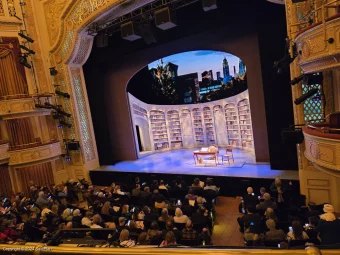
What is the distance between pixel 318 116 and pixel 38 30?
12.8 m

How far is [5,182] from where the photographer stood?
11859mm

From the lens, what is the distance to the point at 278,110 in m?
9.24

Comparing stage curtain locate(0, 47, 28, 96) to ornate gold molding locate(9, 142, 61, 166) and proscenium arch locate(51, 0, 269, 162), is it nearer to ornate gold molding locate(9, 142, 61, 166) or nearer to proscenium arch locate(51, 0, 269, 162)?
proscenium arch locate(51, 0, 269, 162)

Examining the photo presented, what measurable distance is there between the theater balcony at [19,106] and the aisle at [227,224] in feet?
29.4

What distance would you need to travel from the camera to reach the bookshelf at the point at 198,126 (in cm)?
1536

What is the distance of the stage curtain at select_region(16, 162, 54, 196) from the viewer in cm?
1223

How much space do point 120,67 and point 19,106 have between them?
5130 mm

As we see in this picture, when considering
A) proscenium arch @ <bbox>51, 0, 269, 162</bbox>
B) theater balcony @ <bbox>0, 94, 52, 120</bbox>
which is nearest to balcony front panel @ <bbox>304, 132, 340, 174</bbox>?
proscenium arch @ <bbox>51, 0, 269, 162</bbox>

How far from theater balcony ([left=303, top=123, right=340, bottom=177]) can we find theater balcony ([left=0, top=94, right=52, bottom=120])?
36.2 ft

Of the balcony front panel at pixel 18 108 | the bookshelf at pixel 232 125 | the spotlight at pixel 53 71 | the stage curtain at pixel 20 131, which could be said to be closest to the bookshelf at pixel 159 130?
the bookshelf at pixel 232 125

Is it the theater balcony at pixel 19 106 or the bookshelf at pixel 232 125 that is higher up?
the theater balcony at pixel 19 106

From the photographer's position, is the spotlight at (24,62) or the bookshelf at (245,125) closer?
the spotlight at (24,62)

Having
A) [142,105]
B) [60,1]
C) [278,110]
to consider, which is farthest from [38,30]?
[278,110]

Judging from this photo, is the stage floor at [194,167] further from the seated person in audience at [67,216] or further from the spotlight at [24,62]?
the spotlight at [24,62]
